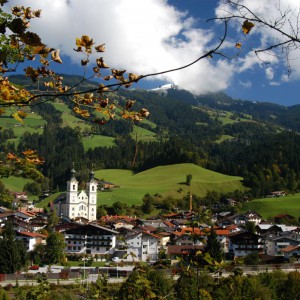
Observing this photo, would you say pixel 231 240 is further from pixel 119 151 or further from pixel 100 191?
pixel 119 151

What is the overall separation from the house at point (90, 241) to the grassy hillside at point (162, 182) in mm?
36874

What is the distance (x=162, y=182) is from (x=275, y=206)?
36017mm

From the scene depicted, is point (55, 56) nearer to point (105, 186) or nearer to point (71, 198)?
point (71, 198)

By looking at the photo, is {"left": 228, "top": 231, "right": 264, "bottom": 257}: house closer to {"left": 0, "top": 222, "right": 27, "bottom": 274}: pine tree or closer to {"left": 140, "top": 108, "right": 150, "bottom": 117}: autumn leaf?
{"left": 0, "top": 222, "right": 27, "bottom": 274}: pine tree

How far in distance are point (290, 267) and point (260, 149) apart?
374 ft

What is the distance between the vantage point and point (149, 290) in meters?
4.61

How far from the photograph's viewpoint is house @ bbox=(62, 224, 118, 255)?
5838cm

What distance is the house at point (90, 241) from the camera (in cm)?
5838

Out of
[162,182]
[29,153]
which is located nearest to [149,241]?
[29,153]

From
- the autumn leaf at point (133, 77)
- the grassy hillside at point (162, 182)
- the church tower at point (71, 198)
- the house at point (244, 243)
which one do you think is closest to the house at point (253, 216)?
the grassy hillside at point (162, 182)

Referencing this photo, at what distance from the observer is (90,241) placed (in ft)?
192

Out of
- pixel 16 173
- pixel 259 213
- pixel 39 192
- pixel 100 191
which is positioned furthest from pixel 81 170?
pixel 16 173

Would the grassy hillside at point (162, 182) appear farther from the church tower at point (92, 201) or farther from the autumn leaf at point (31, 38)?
the autumn leaf at point (31, 38)

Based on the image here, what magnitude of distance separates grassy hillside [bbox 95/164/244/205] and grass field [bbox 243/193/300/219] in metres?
15.2
